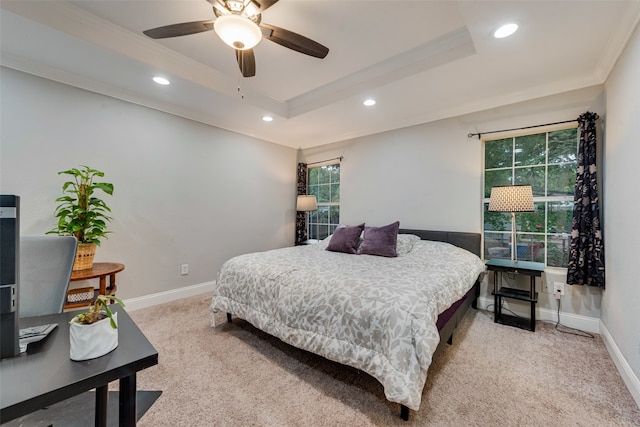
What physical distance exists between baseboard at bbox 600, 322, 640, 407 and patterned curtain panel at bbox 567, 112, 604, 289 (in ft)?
1.41

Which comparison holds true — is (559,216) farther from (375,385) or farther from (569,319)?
(375,385)

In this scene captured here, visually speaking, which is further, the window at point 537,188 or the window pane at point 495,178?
the window pane at point 495,178

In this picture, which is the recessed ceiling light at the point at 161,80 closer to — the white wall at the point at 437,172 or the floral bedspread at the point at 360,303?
the floral bedspread at the point at 360,303

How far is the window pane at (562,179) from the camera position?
8.73 feet

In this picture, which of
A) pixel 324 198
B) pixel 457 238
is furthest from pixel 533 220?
pixel 324 198

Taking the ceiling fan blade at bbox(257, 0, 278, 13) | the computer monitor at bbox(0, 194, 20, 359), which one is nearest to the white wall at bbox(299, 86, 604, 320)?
the ceiling fan blade at bbox(257, 0, 278, 13)

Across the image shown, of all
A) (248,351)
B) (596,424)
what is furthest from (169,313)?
(596,424)

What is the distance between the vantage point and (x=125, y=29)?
7.07 feet

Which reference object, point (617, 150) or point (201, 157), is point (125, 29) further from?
point (617, 150)

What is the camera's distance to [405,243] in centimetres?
306

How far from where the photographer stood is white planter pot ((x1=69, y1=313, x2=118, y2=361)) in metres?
0.75

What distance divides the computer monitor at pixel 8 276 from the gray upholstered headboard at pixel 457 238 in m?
3.42

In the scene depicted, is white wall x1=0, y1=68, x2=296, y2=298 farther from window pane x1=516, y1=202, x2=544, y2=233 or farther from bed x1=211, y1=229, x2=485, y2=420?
window pane x1=516, y1=202, x2=544, y2=233

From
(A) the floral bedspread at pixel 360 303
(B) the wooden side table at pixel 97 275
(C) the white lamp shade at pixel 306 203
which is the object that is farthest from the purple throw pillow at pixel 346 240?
(B) the wooden side table at pixel 97 275
